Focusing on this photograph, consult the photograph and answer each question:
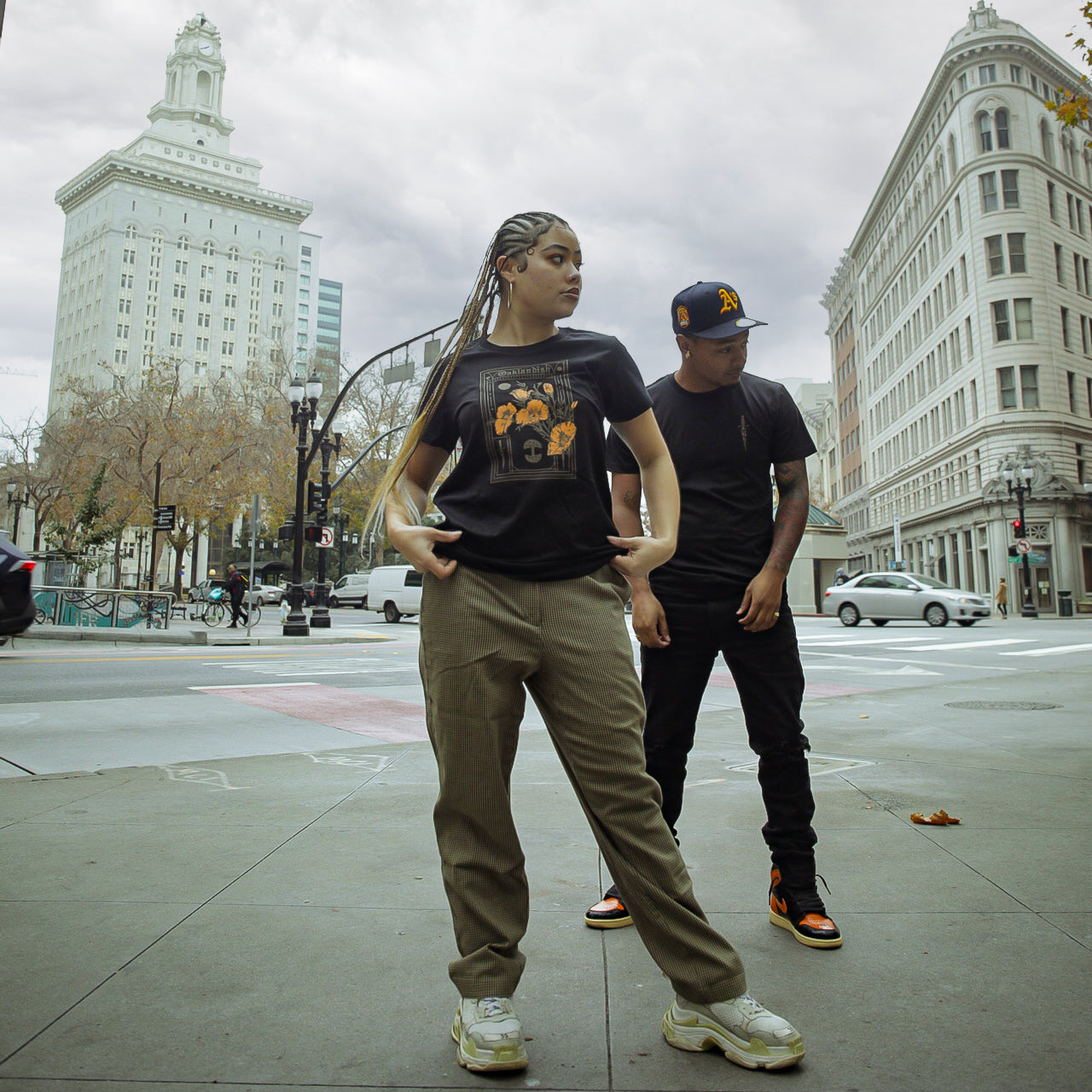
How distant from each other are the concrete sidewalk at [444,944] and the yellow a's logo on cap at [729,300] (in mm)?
1889

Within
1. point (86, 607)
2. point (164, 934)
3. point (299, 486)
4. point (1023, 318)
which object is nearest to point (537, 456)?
point (164, 934)

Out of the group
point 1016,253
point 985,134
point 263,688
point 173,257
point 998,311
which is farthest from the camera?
point 173,257

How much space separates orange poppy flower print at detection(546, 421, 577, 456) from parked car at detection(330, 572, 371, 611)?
45.9 meters

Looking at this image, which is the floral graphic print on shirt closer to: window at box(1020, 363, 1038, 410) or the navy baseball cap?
the navy baseball cap

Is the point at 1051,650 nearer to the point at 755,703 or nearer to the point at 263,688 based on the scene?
the point at 263,688

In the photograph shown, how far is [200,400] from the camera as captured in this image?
4422cm

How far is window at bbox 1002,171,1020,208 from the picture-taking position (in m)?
49.2

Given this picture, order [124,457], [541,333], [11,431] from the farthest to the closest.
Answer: [11,431] → [124,457] → [541,333]

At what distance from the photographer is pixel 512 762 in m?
2.06

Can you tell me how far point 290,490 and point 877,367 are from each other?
163 ft

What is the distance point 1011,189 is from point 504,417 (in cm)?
5632

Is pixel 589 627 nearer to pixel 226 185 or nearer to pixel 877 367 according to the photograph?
pixel 877 367

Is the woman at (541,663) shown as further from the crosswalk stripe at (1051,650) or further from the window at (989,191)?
the window at (989,191)

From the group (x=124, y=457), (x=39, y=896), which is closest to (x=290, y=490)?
(x=124, y=457)
